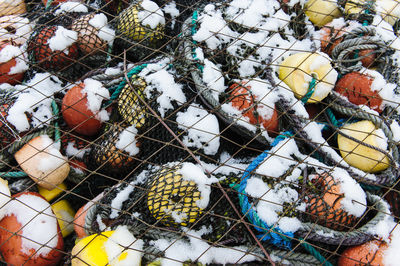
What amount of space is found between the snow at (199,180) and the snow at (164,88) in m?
0.40

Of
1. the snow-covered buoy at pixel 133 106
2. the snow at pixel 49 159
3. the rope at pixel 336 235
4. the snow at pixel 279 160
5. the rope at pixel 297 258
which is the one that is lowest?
the rope at pixel 297 258

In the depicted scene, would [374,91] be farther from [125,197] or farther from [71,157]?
[71,157]

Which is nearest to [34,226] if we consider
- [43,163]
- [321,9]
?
[43,163]

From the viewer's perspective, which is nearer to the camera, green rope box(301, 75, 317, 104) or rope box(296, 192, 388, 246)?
rope box(296, 192, 388, 246)

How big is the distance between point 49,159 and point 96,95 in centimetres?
45

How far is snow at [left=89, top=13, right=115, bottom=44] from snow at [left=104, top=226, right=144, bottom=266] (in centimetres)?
125

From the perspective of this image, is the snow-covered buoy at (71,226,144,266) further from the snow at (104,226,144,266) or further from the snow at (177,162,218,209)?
the snow at (177,162,218,209)

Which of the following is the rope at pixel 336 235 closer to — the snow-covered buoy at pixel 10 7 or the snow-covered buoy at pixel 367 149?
the snow-covered buoy at pixel 367 149

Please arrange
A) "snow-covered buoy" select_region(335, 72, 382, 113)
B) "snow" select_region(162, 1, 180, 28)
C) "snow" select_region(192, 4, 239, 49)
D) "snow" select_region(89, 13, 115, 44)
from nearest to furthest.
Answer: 1. "snow-covered buoy" select_region(335, 72, 382, 113)
2. "snow" select_region(192, 4, 239, 49)
3. "snow" select_region(89, 13, 115, 44)
4. "snow" select_region(162, 1, 180, 28)

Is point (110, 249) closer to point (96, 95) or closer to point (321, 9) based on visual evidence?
point (96, 95)

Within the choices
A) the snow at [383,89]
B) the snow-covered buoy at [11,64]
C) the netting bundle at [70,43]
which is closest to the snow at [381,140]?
the snow at [383,89]

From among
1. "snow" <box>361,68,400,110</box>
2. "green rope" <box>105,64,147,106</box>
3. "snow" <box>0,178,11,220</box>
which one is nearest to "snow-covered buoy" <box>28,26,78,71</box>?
"green rope" <box>105,64,147,106</box>

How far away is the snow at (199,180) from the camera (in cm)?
170

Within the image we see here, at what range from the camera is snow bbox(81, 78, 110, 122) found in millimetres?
2100
